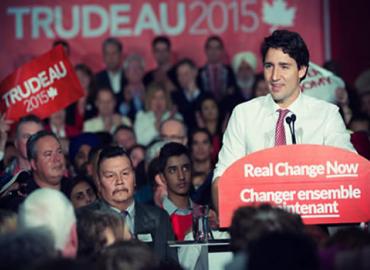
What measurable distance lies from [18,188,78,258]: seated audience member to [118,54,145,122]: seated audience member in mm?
7303

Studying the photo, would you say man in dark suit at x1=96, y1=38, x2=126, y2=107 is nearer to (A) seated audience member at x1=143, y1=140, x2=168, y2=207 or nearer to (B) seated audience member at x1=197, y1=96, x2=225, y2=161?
(B) seated audience member at x1=197, y1=96, x2=225, y2=161

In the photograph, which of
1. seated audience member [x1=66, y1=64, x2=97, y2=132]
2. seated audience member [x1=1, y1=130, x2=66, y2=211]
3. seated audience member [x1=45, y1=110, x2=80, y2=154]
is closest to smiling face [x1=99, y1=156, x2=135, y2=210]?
seated audience member [x1=1, y1=130, x2=66, y2=211]

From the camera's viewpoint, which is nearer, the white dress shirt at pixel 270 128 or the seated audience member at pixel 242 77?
the white dress shirt at pixel 270 128

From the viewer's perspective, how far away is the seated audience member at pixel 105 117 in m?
13.4

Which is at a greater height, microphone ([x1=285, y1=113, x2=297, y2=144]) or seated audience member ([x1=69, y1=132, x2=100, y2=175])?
microphone ([x1=285, y1=113, x2=297, y2=144])

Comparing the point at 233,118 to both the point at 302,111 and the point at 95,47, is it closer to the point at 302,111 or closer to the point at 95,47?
the point at 302,111

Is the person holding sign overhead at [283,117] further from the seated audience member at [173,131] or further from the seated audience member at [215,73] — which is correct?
the seated audience member at [215,73]

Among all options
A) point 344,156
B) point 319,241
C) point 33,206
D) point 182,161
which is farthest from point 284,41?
point 182,161

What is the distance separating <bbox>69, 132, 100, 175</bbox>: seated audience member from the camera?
1134 cm

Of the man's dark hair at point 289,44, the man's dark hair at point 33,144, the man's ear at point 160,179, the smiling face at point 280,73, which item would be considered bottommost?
the man's ear at point 160,179

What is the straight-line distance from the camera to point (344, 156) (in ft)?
22.1

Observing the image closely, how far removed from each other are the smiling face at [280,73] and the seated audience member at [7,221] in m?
1.67

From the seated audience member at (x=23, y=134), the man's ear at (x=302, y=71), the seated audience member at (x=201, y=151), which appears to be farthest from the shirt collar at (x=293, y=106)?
the seated audience member at (x=201, y=151)

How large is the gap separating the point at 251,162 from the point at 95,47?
330 inches
